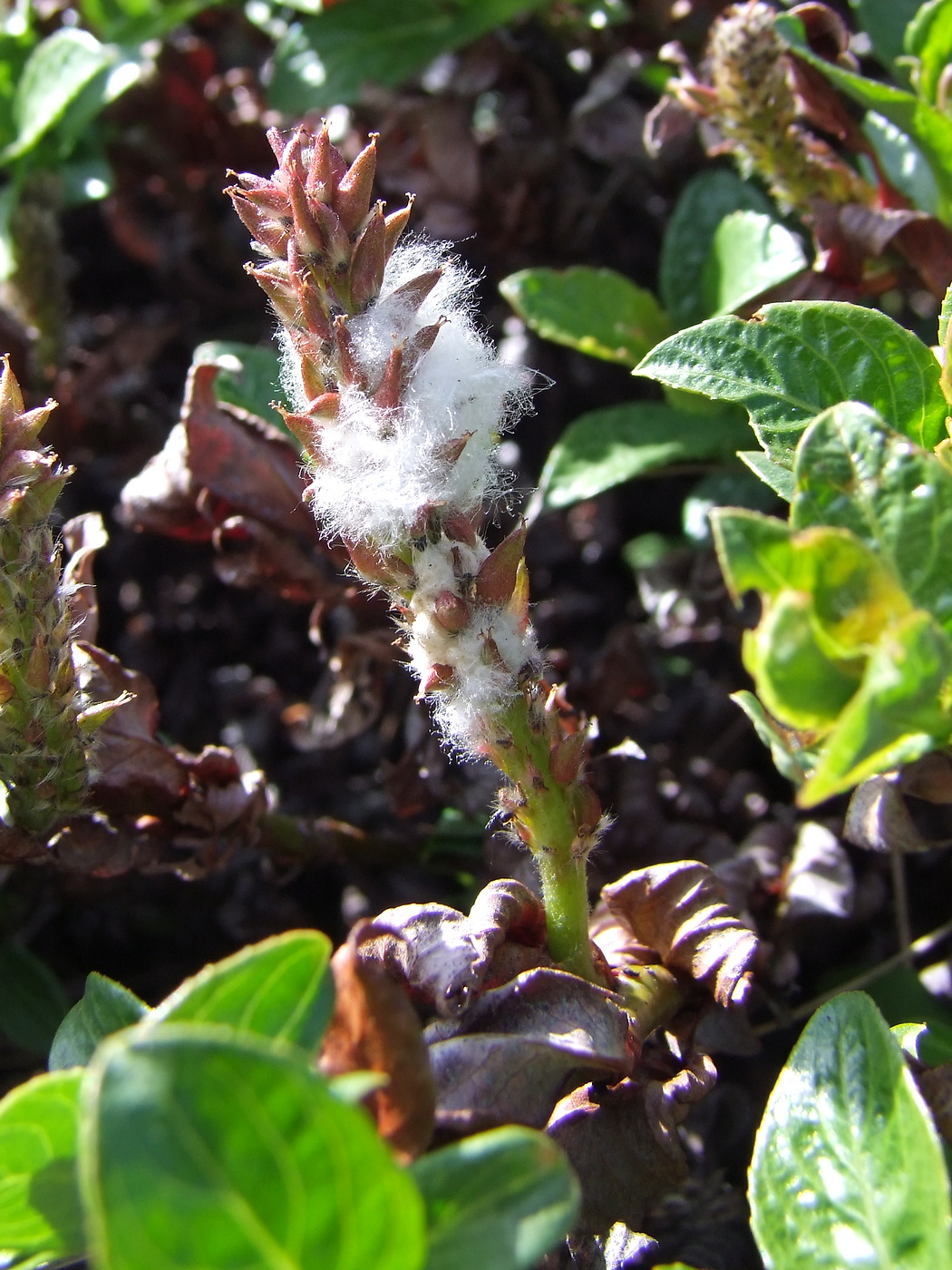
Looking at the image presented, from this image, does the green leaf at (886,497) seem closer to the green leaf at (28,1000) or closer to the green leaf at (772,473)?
the green leaf at (772,473)

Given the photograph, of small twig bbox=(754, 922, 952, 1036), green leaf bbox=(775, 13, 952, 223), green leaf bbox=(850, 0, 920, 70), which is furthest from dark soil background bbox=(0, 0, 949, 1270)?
green leaf bbox=(775, 13, 952, 223)

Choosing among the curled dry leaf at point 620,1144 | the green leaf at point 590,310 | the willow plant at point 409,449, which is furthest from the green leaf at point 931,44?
the curled dry leaf at point 620,1144

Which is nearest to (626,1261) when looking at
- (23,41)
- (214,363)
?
(214,363)

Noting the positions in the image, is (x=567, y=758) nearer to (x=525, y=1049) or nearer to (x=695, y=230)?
(x=525, y=1049)

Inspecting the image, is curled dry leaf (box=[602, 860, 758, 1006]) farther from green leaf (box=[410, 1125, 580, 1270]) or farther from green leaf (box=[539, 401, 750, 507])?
green leaf (box=[539, 401, 750, 507])

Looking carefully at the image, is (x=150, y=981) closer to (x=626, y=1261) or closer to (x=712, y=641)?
(x=626, y=1261)
